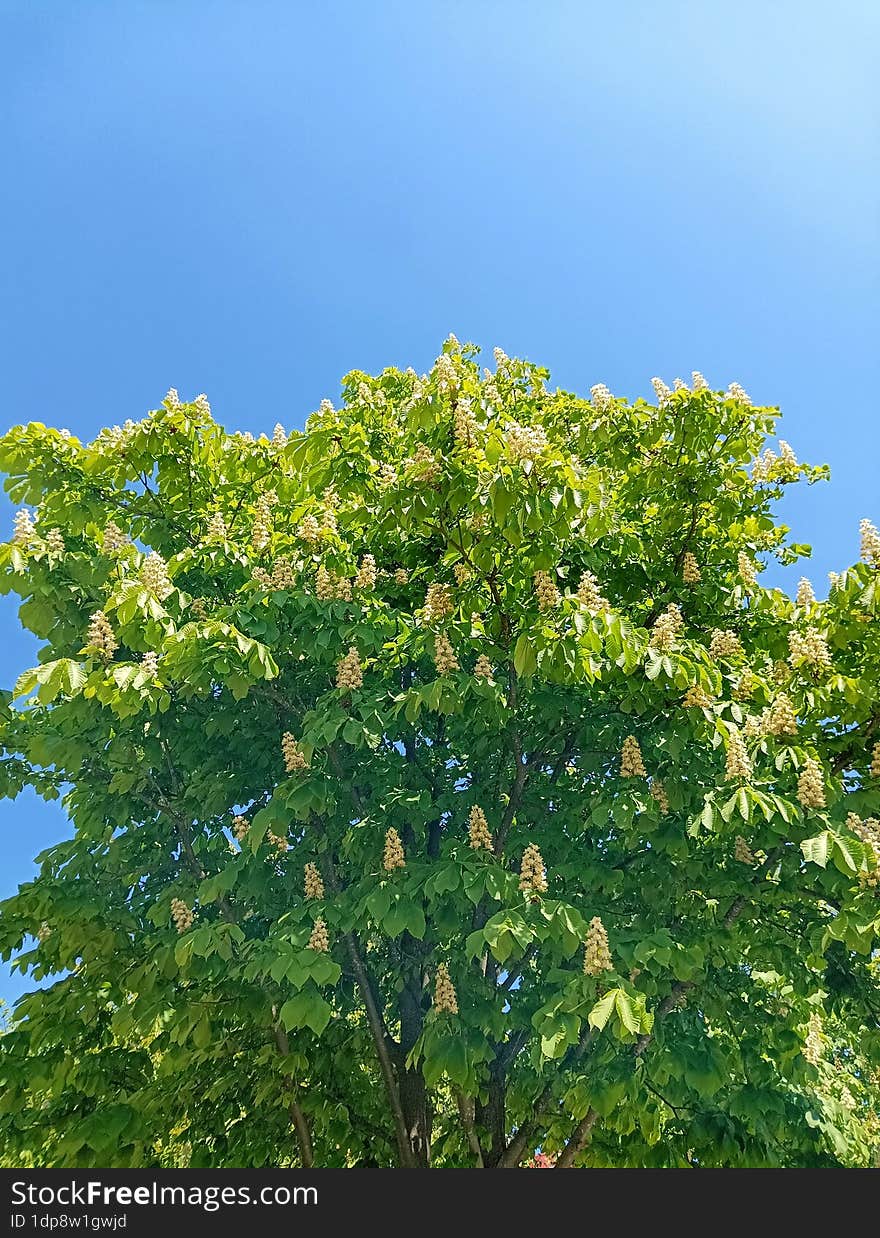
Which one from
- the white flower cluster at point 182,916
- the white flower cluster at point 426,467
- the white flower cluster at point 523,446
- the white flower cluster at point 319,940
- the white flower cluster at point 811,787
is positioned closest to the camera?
the white flower cluster at point 523,446

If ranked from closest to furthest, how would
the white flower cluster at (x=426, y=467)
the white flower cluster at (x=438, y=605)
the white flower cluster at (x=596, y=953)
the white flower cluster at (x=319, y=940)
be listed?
1. the white flower cluster at (x=596, y=953)
2. the white flower cluster at (x=426, y=467)
3. the white flower cluster at (x=319, y=940)
4. the white flower cluster at (x=438, y=605)

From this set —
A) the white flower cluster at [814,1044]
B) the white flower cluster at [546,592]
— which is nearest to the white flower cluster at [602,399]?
the white flower cluster at [546,592]

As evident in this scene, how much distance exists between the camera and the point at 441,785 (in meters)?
7.31

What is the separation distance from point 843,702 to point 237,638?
392cm

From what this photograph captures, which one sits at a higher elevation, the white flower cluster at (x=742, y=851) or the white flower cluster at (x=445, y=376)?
the white flower cluster at (x=445, y=376)

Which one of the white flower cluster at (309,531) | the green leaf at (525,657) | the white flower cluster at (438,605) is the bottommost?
the green leaf at (525,657)

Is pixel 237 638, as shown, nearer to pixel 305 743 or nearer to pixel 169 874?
pixel 305 743

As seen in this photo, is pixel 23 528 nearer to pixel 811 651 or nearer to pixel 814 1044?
pixel 811 651

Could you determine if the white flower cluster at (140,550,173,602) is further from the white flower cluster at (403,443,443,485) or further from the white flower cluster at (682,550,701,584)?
the white flower cluster at (682,550,701,584)

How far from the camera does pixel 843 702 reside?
18.9 ft

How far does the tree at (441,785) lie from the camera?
17.2ft

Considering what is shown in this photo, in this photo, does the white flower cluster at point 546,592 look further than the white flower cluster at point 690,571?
No

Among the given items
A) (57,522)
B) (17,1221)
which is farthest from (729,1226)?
(57,522)

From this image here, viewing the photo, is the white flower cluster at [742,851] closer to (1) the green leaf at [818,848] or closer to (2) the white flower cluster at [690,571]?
→ (1) the green leaf at [818,848]
